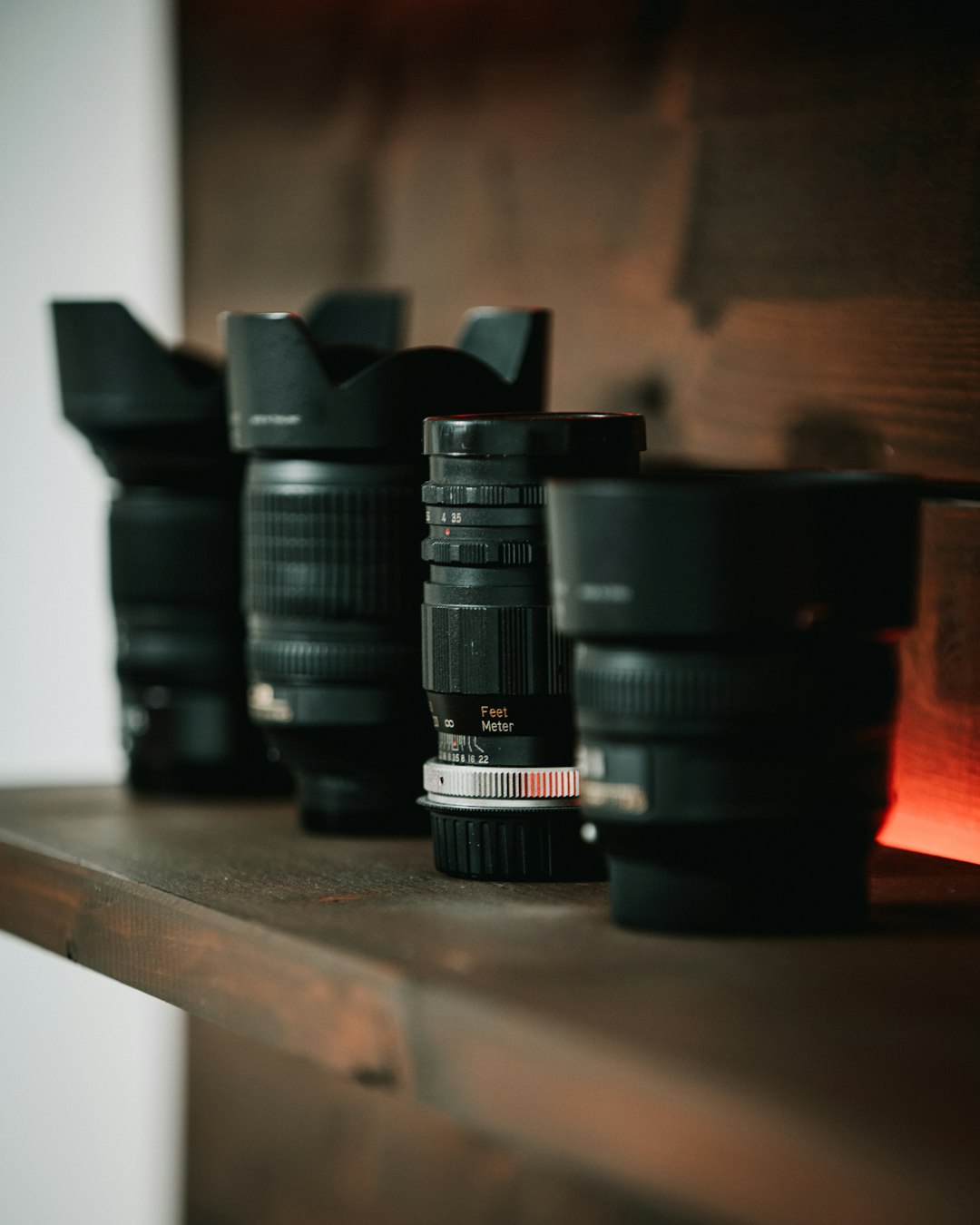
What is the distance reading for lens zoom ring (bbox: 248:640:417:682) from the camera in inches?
39.3

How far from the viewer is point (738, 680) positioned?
723 mm

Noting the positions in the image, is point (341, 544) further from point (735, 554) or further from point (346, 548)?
point (735, 554)

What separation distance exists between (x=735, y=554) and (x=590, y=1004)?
17cm

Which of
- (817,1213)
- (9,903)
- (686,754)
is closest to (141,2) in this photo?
(9,903)

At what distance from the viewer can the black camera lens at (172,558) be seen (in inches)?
45.7

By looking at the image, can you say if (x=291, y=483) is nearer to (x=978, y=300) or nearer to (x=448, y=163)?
(x=978, y=300)

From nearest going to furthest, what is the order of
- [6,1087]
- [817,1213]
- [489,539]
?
1. [817,1213]
2. [489,539]
3. [6,1087]

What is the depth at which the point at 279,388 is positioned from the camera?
0.97 m

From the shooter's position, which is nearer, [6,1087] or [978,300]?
[978,300]

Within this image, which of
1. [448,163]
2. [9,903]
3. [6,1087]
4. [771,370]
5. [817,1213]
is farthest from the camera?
[6,1087]

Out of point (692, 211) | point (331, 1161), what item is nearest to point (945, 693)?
point (692, 211)

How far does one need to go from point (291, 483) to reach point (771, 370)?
0.28 m

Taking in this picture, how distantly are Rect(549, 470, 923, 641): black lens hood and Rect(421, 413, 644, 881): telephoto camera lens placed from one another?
13 centimetres

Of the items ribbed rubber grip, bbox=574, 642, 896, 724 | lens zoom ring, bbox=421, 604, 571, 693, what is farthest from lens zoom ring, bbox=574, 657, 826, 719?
lens zoom ring, bbox=421, 604, 571, 693
